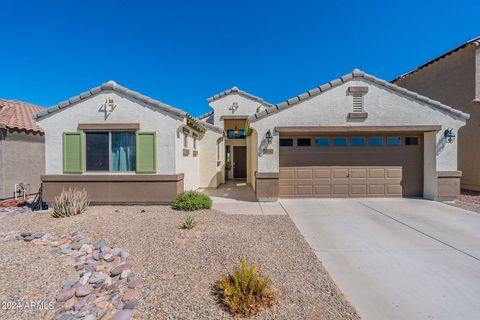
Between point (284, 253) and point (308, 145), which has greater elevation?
point (308, 145)

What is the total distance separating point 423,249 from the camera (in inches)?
174

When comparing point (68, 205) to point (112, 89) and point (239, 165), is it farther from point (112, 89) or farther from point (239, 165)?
point (239, 165)

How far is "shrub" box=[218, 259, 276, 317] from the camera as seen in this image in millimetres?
2633

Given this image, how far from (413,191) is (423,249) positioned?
227 inches

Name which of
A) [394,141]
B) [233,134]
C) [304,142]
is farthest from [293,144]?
[233,134]

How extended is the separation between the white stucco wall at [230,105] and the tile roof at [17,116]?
33.4ft

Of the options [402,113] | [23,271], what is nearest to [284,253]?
[23,271]

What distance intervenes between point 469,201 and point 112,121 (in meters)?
13.7

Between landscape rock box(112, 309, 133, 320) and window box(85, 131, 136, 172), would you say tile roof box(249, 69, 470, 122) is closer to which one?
window box(85, 131, 136, 172)

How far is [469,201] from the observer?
332 inches

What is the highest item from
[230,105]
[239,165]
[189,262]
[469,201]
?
[230,105]

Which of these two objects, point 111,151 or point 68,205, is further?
point 111,151

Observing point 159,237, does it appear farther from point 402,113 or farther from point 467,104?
point 467,104

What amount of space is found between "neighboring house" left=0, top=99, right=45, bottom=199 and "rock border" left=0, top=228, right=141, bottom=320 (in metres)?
6.75
